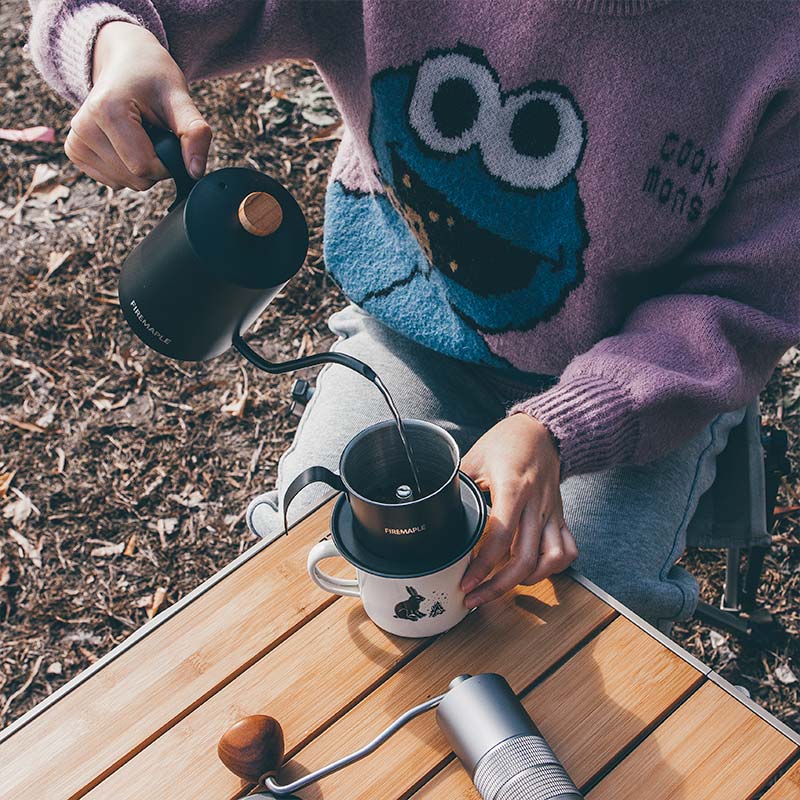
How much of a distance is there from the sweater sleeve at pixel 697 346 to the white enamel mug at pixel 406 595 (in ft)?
0.87

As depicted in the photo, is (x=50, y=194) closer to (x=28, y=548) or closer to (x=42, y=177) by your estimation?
(x=42, y=177)

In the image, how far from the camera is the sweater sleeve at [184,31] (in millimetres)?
1261

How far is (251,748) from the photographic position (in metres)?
0.93

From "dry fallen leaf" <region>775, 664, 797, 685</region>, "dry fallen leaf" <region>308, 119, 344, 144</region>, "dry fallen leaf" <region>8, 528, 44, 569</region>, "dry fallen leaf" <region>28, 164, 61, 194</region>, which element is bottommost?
"dry fallen leaf" <region>8, 528, 44, 569</region>

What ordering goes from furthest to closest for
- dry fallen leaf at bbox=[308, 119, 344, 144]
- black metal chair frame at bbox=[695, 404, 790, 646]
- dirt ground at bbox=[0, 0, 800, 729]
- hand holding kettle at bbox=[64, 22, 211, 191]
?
dry fallen leaf at bbox=[308, 119, 344, 144], dirt ground at bbox=[0, 0, 800, 729], black metal chair frame at bbox=[695, 404, 790, 646], hand holding kettle at bbox=[64, 22, 211, 191]

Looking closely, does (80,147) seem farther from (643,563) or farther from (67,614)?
(67,614)

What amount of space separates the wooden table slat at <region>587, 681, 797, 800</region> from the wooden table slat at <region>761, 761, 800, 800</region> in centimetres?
1

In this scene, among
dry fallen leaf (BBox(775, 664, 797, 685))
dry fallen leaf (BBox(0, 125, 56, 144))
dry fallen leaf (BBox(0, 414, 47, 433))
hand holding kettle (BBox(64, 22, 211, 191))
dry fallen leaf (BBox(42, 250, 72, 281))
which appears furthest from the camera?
dry fallen leaf (BBox(0, 125, 56, 144))

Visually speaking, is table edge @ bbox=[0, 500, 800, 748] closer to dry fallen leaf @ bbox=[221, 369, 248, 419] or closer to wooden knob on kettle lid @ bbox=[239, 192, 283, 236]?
wooden knob on kettle lid @ bbox=[239, 192, 283, 236]

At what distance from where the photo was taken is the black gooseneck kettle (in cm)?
97

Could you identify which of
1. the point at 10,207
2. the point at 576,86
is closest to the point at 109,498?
the point at 10,207

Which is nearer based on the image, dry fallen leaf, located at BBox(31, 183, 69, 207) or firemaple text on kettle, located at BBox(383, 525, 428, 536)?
firemaple text on kettle, located at BBox(383, 525, 428, 536)

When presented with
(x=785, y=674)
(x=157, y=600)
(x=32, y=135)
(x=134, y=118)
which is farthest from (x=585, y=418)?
(x=32, y=135)

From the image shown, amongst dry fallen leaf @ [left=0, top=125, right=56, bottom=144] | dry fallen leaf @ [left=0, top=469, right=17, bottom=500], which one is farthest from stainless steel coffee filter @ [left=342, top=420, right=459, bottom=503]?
dry fallen leaf @ [left=0, top=125, right=56, bottom=144]
